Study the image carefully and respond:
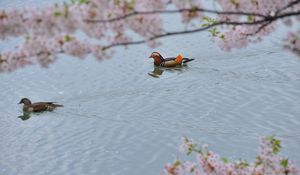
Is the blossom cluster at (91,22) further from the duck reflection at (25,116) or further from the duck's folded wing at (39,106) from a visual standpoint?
the duck reflection at (25,116)

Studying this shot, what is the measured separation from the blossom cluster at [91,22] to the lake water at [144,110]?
16.9 feet

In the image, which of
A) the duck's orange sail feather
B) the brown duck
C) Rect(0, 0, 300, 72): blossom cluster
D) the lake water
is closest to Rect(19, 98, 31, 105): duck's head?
the brown duck

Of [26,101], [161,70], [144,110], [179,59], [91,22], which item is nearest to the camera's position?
[91,22]

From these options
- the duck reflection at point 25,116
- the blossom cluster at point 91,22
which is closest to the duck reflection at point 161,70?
the duck reflection at point 25,116

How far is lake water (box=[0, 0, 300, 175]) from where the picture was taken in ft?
32.6

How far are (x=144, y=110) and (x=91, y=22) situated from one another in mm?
8337

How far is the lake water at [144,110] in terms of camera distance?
995 centimetres

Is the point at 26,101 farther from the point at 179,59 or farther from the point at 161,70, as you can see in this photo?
the point at 179,59

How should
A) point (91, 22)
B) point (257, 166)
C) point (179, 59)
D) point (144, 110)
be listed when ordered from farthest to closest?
point (179, 59), point (144, 110), point (257, 166), point (91, 22)

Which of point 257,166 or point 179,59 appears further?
point 179,59

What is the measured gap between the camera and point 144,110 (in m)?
12.2

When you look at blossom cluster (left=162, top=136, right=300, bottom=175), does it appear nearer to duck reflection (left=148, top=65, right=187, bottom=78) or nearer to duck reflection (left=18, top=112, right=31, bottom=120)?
duck reflection (left=18, top=112, right=31, bottom=120)

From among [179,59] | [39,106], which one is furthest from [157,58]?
[39,106]

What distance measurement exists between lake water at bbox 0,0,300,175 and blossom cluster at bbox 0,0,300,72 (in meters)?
5.16
